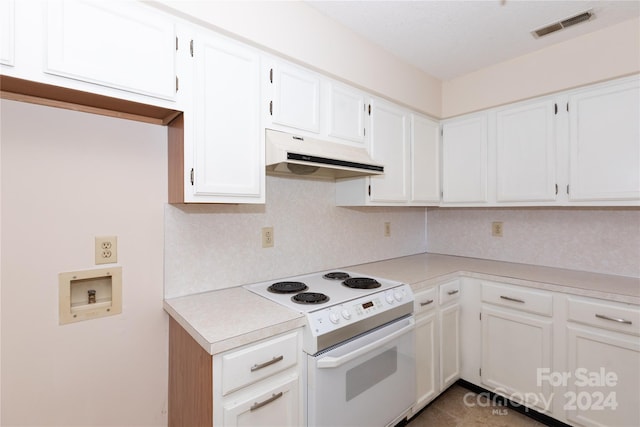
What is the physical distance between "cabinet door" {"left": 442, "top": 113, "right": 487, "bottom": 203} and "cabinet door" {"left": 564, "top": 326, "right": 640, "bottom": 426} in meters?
1.11

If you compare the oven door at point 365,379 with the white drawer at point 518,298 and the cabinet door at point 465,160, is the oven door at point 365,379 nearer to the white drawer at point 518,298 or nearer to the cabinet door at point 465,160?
the white drawer at point 518,298

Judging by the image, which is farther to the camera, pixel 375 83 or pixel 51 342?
pixel 375 83

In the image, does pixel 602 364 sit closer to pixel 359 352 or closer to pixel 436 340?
pixel 436 340

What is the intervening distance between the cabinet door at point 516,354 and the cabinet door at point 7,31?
2702 mm

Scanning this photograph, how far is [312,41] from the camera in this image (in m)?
1.71

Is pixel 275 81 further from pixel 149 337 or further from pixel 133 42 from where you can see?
pixel 149 337

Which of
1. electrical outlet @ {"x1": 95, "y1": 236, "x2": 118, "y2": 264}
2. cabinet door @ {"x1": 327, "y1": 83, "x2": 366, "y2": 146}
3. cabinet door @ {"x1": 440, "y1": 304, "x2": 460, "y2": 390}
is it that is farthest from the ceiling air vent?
electrical outlet @ {"x1": 95, "y1": 236, "x2": 118, "y2": 264}

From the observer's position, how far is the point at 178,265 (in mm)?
1606

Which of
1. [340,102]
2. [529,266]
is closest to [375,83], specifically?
[340,102]

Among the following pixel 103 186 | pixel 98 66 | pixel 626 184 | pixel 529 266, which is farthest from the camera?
pixel 529 266

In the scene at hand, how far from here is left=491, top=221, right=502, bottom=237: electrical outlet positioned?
2652mm

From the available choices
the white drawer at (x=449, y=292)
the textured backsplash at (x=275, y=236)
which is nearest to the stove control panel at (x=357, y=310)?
the white drawer at (x=449, y=292)

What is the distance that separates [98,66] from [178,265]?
3.08 feet

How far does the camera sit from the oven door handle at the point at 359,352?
1346 millimetres
